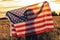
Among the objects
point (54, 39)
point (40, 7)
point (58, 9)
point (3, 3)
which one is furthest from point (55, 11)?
point (40, 7)

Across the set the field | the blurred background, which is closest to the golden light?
the blurred background

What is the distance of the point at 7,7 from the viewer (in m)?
9.62

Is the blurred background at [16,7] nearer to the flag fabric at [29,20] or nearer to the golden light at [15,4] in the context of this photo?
the golden light at [15,4]

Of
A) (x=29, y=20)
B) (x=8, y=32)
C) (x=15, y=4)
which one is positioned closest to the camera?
(x=29, y=20)

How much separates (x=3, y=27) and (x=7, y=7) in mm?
1082

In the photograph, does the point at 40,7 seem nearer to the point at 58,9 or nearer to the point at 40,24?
the point at 40,24

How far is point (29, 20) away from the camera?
650 centimetres

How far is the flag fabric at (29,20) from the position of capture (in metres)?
6.48

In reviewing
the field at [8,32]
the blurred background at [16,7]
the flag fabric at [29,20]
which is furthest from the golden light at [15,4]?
the flag fabric at [29,20]

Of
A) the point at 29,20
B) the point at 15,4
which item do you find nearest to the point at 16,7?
the point at 15,4

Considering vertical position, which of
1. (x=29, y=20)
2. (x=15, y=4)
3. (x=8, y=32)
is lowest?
(x=8, y=32)

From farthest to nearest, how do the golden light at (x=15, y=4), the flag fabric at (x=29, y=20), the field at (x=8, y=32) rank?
1. the golden light at (x=15, y=4)
2. the field at (x=8, y=32)
3. the flag fabric at (x=29, y=20)

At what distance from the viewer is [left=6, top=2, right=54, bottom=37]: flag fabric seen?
21.3ft

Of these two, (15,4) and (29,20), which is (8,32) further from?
(29,20)
